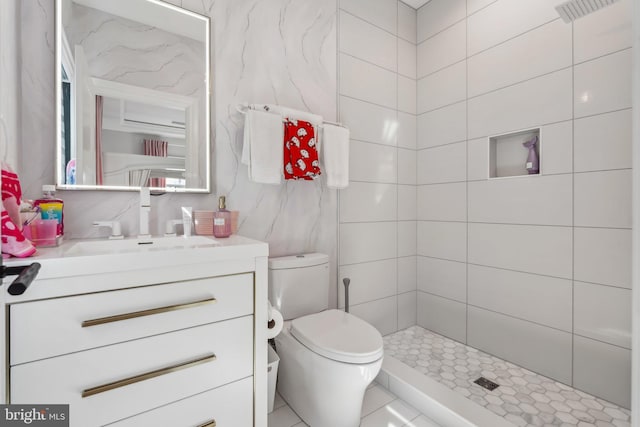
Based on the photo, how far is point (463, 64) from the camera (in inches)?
83.3

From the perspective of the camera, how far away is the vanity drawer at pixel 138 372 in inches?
31.6

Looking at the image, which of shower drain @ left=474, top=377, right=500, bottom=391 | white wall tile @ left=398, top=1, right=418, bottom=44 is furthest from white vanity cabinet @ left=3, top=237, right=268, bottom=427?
white wall tile @ left=398, top=1, right=418, bottom=44

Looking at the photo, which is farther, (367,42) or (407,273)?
(407,273)

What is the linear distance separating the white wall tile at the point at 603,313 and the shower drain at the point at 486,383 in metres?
0.52

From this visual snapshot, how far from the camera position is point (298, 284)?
1.66 m

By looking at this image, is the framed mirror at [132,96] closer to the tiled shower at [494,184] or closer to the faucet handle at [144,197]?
the faucet handle at [144,197]

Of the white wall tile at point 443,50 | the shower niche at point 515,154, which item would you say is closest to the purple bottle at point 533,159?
the shower niche at point 515,154

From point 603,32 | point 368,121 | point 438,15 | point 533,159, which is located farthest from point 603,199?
point 438,15

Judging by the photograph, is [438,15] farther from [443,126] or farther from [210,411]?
[210,411]

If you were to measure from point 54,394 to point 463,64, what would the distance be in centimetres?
265

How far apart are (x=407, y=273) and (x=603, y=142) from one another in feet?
4.64

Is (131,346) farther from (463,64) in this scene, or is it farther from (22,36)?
(463,64)

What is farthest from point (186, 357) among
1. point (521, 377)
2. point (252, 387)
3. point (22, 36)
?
point (521, 377)

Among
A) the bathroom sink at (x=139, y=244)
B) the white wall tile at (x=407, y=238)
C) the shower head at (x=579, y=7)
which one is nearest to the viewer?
the bathroom sink at (x=139, y=244)
